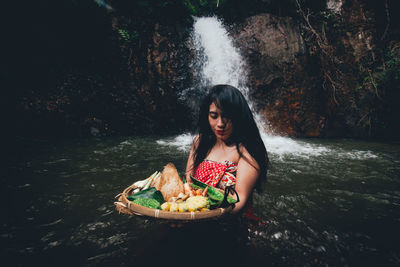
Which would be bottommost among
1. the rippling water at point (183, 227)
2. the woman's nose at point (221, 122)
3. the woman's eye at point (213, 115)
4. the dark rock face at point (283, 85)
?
the rippling water at point (183, 227)

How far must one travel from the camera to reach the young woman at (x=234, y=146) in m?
1.58

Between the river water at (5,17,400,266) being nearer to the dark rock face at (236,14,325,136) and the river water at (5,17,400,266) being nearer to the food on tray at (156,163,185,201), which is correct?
the food on tray at (156,163,185,201)

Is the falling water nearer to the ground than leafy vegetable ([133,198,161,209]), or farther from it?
farther from it

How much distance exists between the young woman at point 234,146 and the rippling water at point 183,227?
428mm

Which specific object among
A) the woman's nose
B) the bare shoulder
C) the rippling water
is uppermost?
the woman's nose

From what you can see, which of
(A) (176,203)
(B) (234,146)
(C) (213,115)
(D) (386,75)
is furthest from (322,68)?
(A) (176,203)

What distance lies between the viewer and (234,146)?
71.4 inches

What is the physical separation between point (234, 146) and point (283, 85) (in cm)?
730

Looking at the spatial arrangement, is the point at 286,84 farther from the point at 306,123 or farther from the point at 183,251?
the point at 183,251

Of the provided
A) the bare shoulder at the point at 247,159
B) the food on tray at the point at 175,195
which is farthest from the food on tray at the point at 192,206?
the bare shoulder at the point at 247,159

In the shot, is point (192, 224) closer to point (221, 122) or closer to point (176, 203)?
point (176, 203)

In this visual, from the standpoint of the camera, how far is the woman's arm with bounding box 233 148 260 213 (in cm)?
149

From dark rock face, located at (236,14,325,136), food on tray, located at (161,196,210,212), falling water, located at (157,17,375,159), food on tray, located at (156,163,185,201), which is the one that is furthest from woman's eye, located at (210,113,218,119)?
dark rock face, located at (236,14,325,136)

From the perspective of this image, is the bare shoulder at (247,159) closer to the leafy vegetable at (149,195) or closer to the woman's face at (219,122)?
the woman's face at (219,122)
